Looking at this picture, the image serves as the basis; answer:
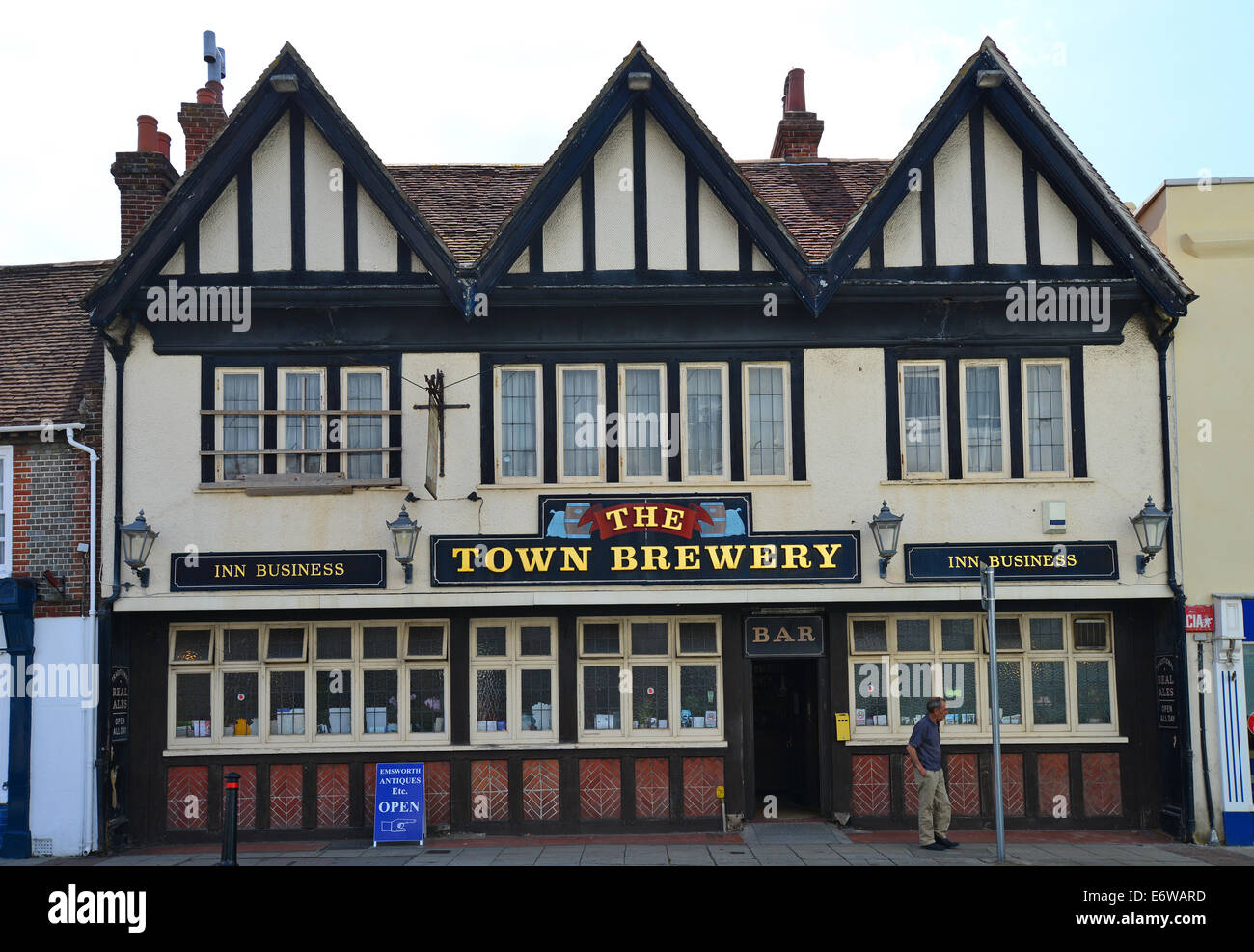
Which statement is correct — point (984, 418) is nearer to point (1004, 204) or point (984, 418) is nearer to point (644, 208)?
point (1004, 204)

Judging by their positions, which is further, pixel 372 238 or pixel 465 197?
pixel 465 197

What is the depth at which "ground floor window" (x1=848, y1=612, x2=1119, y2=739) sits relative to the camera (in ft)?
48.6

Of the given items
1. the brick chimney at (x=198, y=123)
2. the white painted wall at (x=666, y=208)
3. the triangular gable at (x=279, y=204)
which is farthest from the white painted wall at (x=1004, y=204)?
the brick chimney at (x=198, y=123)

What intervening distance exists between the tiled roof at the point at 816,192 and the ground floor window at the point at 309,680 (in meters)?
7.45

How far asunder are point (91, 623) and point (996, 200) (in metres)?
13.0

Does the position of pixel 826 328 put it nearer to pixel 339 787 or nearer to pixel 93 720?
pixel 339 787

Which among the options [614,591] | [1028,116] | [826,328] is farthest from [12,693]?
[1028,116]

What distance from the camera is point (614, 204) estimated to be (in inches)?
573

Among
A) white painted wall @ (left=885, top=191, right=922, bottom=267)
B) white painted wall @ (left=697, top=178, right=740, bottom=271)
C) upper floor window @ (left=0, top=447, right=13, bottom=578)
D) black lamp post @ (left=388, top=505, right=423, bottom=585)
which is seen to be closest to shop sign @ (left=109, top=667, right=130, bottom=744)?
upper floor window @ (left=0, top=447, right=13, bottom=578)

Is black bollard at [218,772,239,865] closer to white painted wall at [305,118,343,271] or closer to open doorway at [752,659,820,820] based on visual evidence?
white painted wall at [305,118,343,271]

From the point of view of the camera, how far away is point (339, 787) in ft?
47.6

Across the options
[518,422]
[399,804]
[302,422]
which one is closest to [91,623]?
[302,422]

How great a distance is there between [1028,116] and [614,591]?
26.9 ft
